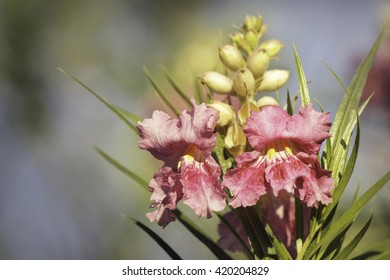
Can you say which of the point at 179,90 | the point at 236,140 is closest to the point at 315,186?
the point at 236,140

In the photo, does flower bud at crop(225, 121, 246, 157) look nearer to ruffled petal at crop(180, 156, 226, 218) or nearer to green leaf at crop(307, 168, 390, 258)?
ruffled petal at crop(180, 156, 226, 218)

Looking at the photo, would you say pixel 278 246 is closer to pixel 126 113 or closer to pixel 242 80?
pixel 242 80

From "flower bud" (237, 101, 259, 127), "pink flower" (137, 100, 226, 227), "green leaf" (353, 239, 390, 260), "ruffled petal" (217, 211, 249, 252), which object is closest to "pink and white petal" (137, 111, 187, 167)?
"pink flower" (137, 100, 226, 227)

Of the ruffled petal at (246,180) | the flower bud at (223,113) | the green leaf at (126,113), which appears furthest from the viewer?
the green leaf at (126,113)

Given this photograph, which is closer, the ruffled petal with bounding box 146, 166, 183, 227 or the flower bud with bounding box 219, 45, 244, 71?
the ruffled petal with bounding box 146, 166, 183, 227

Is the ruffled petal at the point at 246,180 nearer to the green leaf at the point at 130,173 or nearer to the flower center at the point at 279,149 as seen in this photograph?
the flower center at the point at 279,149

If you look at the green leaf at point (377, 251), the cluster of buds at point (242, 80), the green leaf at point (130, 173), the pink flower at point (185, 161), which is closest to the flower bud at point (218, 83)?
the cluster of buds at point (242, 80)
